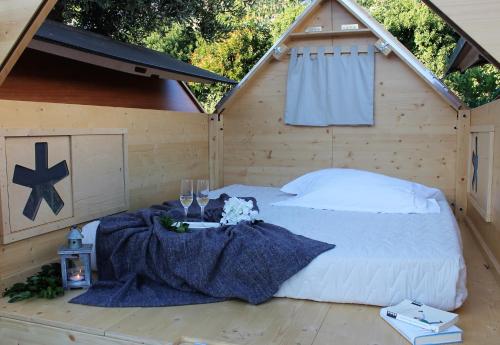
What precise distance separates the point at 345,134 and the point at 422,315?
8.82ft

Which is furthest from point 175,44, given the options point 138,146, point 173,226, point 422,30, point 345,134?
point 173,226

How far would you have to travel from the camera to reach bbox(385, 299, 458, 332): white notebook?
1698mm

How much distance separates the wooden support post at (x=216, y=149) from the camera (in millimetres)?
4594

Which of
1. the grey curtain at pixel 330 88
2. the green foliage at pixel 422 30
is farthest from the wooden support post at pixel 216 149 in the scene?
the green foliage at pixel 422 30

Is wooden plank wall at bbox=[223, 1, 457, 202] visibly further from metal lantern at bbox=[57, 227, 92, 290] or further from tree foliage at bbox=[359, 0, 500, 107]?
tree foliage at bbox=[359, 0, 500, 107]

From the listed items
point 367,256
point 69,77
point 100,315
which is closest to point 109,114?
point 69,77

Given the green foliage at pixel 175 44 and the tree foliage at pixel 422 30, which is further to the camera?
the green foliage at pixel 175 44

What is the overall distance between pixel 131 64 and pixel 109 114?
22.4 inches

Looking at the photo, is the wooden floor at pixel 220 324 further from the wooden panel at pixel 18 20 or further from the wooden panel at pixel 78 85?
the wooden panel at pixel 78 85

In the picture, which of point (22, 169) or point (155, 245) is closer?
point (155, 245)

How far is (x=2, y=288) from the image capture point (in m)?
2.20

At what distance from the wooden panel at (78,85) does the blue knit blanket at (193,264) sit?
1.26 m

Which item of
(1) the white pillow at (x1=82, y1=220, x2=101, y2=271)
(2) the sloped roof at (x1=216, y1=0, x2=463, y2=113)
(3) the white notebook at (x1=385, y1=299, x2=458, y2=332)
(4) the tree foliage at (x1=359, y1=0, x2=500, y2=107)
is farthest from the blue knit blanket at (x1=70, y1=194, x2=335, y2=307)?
(4) the tree foliage at (x1=359, y1=0, x2=500, y2=107)

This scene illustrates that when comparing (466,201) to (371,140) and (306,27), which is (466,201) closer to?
(371,140)
